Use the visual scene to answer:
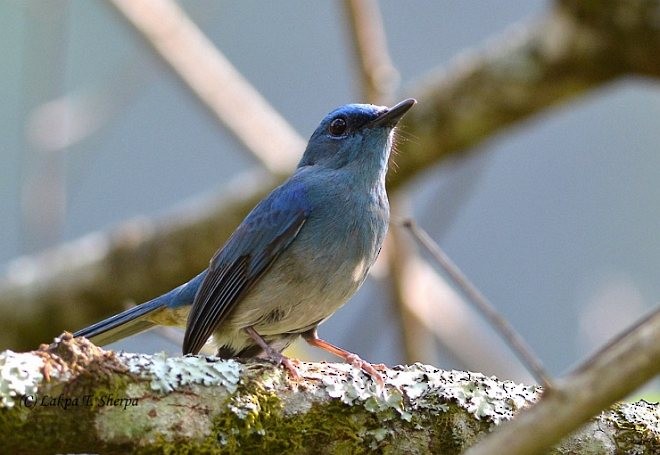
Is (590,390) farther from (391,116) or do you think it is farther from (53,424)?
(391,116)

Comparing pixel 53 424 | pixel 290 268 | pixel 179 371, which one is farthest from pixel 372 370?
pixel 53 424

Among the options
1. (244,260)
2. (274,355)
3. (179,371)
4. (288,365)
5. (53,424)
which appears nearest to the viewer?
(53,424)

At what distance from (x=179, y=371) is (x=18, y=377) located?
51cm

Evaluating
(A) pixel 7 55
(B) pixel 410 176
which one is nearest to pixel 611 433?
(B) pixel 410 176

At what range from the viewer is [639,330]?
1990mm

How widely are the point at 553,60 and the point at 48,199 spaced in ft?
11.3

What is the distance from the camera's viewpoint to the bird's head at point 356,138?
487 cm

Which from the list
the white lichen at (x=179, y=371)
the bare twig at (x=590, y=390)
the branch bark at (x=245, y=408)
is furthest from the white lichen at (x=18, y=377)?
the bare twig at (x=590, y=390)

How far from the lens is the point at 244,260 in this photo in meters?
4.52

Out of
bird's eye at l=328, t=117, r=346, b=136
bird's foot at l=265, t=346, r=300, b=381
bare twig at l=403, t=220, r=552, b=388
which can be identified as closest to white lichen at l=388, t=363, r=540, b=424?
bird's foot at l=265, t=346, r=300, b=381

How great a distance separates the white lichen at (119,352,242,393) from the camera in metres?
3.06

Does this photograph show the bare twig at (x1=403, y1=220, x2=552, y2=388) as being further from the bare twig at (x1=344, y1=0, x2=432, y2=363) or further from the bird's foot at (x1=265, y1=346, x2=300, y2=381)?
the bare twig at (x1=344, y1=0, x2=432, y2=363)

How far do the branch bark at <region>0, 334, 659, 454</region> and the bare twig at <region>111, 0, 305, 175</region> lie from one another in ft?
10.9

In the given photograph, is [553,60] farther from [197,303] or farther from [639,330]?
[639,330]
